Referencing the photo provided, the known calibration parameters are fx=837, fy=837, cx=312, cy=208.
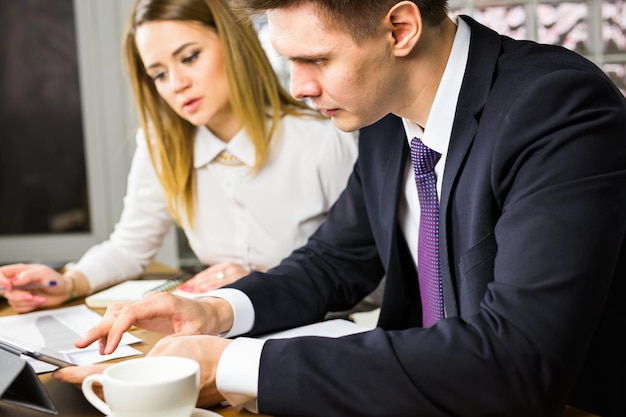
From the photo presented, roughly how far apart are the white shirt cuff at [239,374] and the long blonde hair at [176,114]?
1.03 meters

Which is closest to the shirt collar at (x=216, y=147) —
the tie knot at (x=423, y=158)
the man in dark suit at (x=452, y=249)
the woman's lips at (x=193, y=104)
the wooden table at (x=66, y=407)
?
the woman's lips at (x=193, y=104)

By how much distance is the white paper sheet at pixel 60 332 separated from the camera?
1219 mm

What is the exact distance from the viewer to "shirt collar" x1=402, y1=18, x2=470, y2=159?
1.30m

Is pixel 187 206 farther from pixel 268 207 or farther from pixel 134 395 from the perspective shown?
pixel 134 395

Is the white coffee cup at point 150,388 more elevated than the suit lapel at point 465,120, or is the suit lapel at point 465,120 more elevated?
the suit lapel at point 465,120

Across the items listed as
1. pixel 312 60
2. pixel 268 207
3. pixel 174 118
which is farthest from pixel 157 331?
pixel 174 118

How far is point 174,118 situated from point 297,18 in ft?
3.04

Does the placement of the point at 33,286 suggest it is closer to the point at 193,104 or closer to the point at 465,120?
the point at 193,104

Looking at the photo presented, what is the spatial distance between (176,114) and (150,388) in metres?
1.34

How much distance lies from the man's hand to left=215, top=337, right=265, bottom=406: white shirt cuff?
0.71ft

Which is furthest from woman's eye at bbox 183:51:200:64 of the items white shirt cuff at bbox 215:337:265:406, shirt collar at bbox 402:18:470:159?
white shirt cuff at bbox 215:337:265:406

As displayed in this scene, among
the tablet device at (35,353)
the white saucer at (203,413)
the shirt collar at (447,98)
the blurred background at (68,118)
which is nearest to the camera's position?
the white saucer at (203,413)

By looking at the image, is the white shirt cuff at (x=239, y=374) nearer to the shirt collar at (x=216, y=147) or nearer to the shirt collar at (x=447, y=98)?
the shirt collar at (x=447, y=98)

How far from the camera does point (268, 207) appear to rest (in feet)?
6.64
